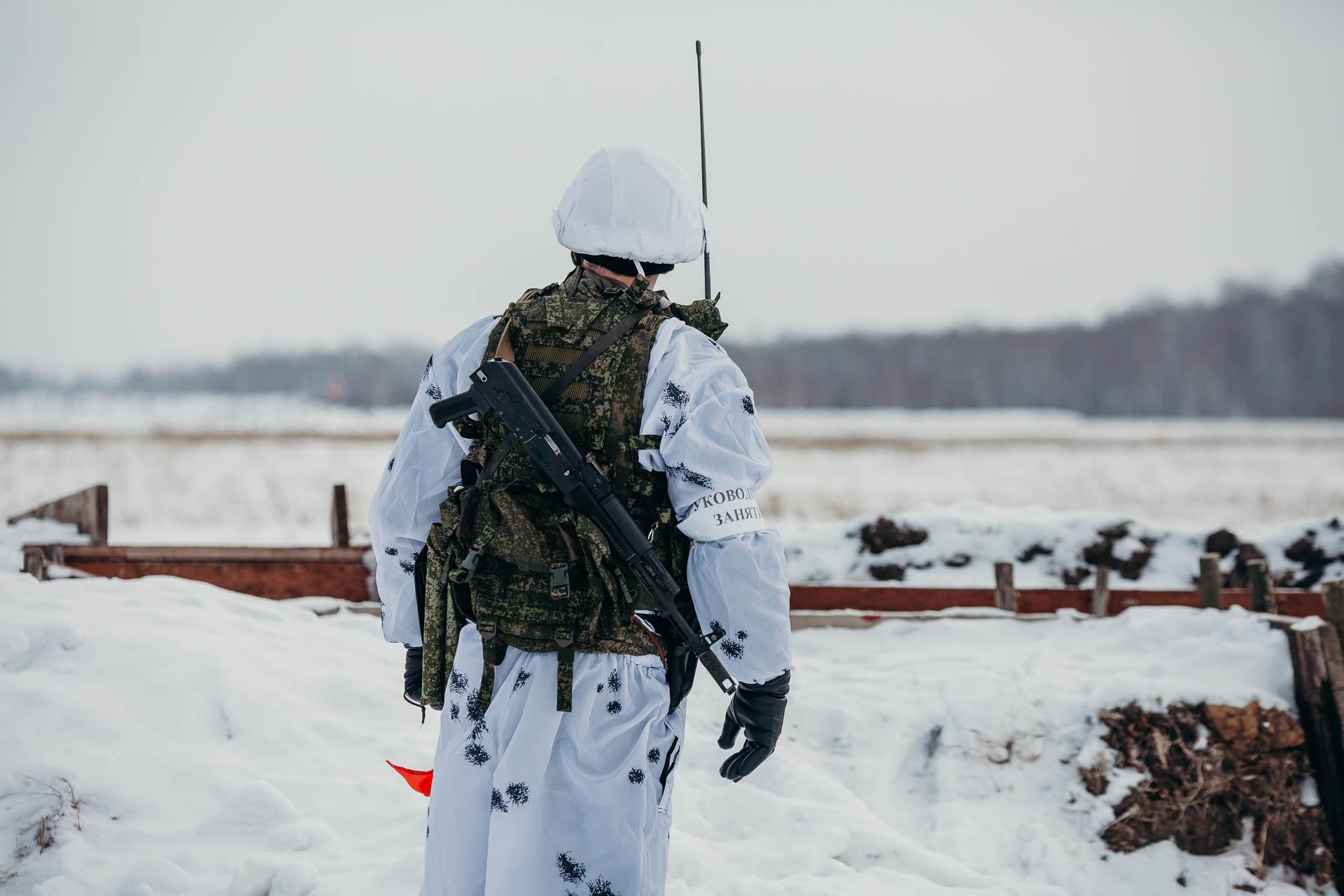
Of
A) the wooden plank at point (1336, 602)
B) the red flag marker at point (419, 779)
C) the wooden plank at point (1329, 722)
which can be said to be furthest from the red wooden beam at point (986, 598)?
the red flag marker at point (419, 779)

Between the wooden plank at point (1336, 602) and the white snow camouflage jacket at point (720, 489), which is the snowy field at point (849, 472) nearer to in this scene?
the wooden plank at point (1336, 602)

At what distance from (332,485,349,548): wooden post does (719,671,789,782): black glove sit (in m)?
5.06

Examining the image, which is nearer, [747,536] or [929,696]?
[747,536]

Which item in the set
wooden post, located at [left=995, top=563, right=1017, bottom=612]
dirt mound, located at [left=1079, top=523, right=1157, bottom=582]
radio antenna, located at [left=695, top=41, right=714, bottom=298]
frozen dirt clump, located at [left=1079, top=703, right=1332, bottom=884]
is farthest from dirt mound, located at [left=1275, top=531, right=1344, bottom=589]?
radio antenna, located at [left=695, top=41, right=714, bottom=298]

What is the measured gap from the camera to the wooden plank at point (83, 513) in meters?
6.55

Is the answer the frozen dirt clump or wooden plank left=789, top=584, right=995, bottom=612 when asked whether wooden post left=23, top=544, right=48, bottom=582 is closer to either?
wooden plank left=789, top=584, right=995, bottom=612

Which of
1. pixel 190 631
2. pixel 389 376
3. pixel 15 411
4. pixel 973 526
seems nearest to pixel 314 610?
pixel 190 631

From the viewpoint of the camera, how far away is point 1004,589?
5.94 m

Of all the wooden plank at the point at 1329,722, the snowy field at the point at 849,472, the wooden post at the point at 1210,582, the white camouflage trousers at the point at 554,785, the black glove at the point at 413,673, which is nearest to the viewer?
the white camouflage trousers at the point at 554,785

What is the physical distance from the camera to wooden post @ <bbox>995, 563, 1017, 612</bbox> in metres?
5.89

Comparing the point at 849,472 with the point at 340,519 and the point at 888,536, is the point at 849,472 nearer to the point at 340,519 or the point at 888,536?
the point at 888,536

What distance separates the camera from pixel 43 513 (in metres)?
6.70

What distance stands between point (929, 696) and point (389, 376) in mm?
67640

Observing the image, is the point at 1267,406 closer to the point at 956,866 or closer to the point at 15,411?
the point at 956,866
